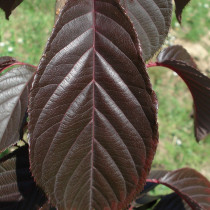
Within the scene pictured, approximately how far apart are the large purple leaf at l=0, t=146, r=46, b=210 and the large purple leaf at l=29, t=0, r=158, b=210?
0.30 meters

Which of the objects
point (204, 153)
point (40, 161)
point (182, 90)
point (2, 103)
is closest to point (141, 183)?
point (40, 161)

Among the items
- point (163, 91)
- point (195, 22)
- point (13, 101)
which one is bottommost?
point (163, 91)

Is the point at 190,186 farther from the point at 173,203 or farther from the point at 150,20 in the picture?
the point at 150,20

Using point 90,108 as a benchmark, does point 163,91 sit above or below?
below

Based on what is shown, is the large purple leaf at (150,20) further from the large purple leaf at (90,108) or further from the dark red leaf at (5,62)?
the dark red leaf at (5,62)

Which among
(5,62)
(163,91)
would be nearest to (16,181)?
(5,62)

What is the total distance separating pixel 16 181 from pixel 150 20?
518 mm

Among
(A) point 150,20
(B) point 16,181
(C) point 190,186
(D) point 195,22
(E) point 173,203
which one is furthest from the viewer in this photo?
(D) point 195,22

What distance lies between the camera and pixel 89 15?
0.61 meters

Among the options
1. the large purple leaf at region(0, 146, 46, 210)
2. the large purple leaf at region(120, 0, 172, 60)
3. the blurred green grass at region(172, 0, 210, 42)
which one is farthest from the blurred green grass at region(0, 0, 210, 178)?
the large purple leaf at region(120, 0, 172, 60)

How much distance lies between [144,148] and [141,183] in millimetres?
65

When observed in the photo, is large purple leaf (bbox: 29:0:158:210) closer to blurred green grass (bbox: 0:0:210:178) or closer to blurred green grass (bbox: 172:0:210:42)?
blurred green grass (bbox: 0:0:210:178)

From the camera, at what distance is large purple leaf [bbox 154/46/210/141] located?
836 mm

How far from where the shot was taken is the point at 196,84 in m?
0.87
